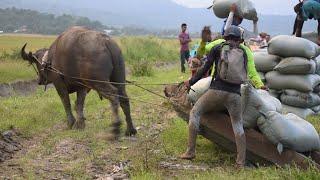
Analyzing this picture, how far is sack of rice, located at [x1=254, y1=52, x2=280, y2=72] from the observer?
9734 millimetres

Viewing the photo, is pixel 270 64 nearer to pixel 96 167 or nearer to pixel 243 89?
pixel 243 89

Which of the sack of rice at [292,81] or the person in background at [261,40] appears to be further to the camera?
the person in background at [261,40]

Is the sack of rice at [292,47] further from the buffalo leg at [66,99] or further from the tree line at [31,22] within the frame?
the tree line at [31,22]

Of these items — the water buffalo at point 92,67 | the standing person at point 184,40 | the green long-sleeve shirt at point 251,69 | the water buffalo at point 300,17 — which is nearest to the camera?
the green long-sleeve shirt at point 251,69

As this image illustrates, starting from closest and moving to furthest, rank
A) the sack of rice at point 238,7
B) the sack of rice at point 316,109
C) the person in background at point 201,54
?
Answer: 1. the sack of rice at point 238,7
2. the person in background at point 201,54
3. the sack of rice at point 316,109

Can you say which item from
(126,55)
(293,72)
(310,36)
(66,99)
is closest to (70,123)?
(66,99)

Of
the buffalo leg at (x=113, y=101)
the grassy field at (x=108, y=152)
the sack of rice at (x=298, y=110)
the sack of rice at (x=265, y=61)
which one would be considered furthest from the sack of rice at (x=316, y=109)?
the buffalo leg at (x=113, y=101)

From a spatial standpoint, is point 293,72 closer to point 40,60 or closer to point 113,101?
point 113,101

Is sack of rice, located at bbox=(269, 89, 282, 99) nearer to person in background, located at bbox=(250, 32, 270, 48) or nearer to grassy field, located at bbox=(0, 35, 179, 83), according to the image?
person in background, located at bbox=(250, 32, 270, 48)

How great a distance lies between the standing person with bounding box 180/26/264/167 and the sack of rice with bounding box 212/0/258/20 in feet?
8.27

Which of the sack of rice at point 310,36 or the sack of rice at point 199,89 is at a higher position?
the sack of rice at point 310,36

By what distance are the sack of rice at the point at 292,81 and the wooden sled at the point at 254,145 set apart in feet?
9.19

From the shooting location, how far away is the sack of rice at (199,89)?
23.4 ft

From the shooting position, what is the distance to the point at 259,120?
22.4ft
